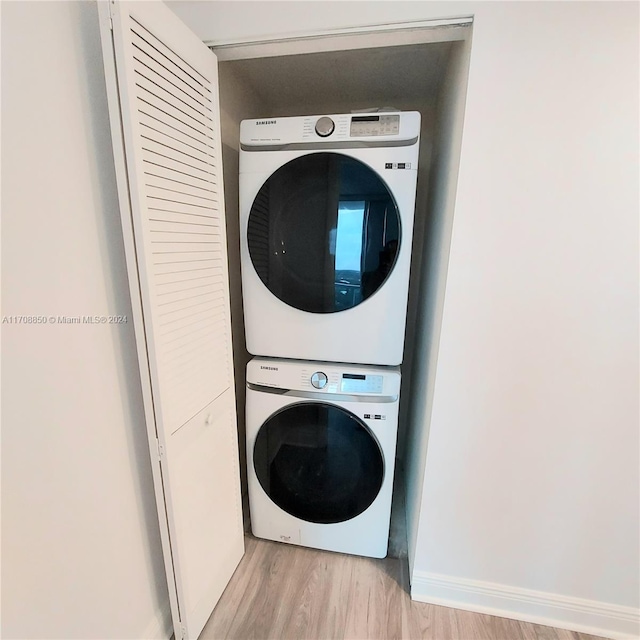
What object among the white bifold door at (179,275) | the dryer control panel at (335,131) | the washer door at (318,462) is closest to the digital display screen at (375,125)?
the dryer control panel at (335,131)

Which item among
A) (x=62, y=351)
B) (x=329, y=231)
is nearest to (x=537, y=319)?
(x=329, y=231)

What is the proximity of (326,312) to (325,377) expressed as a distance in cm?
26

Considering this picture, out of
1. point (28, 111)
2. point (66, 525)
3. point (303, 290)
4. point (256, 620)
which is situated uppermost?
point (28, 111)

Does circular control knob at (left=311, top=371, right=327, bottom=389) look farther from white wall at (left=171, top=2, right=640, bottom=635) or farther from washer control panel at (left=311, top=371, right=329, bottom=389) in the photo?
white wall at (left=171, top=2, right=640, bottom=635)

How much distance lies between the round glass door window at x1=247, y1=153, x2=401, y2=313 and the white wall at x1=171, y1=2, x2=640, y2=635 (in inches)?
11.7

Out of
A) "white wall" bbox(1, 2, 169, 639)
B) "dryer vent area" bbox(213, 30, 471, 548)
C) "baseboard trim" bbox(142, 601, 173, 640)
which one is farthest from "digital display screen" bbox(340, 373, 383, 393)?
"baseboard trim" bbox(142, 601, 173, 640)

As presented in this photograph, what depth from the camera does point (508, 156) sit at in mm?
1043

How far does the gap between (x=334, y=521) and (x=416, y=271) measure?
134 cm

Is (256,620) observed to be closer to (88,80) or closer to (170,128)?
(170,128)

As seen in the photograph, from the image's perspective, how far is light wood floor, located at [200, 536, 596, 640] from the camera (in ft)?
4.32

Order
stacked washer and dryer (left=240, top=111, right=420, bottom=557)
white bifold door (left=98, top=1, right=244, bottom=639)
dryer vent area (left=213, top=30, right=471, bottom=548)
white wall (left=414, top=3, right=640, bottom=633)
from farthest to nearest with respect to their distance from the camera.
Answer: stacked washer and dryer (left=240, top=111, right=420, bottom=557) → dryer vent area (left=213, top=30, right=471, bottom=548) → white wall (left=414, top=3, right=640, bottom=633) → white bifold door (left=98, top=1, right=244, bottom=639)

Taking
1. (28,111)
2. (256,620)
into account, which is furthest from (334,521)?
(28,111)

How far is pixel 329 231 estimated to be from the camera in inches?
52.6

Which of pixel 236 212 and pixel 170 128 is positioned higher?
pixel 170 128
